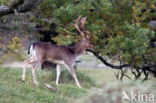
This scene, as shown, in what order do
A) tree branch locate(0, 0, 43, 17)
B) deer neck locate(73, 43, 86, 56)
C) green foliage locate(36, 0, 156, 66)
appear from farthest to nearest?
green foliage locate(36, 0, 156, 66), deer neck locate(73, 43, 86, 56), tree branch locate(0, 0, 43, 17)

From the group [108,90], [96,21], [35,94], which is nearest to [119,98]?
[108,90]

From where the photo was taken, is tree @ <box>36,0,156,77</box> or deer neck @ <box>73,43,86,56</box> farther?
tree @ <box>36,0,156,77</box>

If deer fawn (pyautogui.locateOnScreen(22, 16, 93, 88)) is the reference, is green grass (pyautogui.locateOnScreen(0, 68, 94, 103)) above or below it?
below

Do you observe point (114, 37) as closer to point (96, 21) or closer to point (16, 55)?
point (96, 21)

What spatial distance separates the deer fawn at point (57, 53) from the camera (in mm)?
11359

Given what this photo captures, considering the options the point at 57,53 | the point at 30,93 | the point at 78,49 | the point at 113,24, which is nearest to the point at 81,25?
the point at 78,49

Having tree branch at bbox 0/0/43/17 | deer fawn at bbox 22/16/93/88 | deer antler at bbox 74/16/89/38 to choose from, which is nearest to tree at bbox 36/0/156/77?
deer antler at bbox 74/16/89/38

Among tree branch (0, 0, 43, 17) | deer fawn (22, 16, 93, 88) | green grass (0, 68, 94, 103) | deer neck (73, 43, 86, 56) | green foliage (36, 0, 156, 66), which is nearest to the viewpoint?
tree branch (0, 0, 43, 17)

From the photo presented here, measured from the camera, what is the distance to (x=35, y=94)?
Result: 9.48 m

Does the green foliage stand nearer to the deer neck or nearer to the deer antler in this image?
the deer antler

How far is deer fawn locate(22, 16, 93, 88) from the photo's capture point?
11.4m

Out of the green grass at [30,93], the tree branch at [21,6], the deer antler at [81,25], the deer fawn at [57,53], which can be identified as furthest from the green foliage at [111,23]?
the tree branch at [21,6]

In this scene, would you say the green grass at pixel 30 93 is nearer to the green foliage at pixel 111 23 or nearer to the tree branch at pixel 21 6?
the tree branch at pixel 21 6

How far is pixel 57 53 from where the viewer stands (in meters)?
11.8
